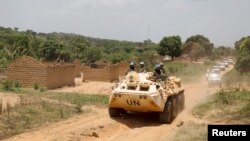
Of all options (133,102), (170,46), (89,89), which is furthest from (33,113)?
(170,46)

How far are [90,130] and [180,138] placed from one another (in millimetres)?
2916

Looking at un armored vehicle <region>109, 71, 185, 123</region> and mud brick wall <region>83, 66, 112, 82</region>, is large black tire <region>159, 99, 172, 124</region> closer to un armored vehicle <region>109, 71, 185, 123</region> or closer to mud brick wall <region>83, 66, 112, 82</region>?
un armored vehicle <region>109, 71, 185, 123</region>

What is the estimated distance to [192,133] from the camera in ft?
41.1

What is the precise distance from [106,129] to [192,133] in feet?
9.30

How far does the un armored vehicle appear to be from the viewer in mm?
14133

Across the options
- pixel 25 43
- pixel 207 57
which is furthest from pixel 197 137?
pixel 207 57

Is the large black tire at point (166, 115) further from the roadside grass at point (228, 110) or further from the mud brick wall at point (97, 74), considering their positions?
the mud brick wall at point (97, 74)

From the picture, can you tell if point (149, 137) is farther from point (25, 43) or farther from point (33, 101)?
point (25, 43)

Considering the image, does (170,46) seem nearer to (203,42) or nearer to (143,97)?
(203,42)

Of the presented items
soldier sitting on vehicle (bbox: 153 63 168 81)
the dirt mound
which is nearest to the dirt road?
soldier sitting on vehicle (bbox: 153 63 168 81)

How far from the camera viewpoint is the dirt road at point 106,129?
40.0ft

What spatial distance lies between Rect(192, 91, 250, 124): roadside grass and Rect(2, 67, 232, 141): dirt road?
0.91 m

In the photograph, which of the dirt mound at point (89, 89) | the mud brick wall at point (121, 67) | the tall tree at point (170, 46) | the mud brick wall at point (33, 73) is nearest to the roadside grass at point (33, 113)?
the dirt mound at point (89, 89)

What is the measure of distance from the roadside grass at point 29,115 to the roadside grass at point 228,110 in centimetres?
537
